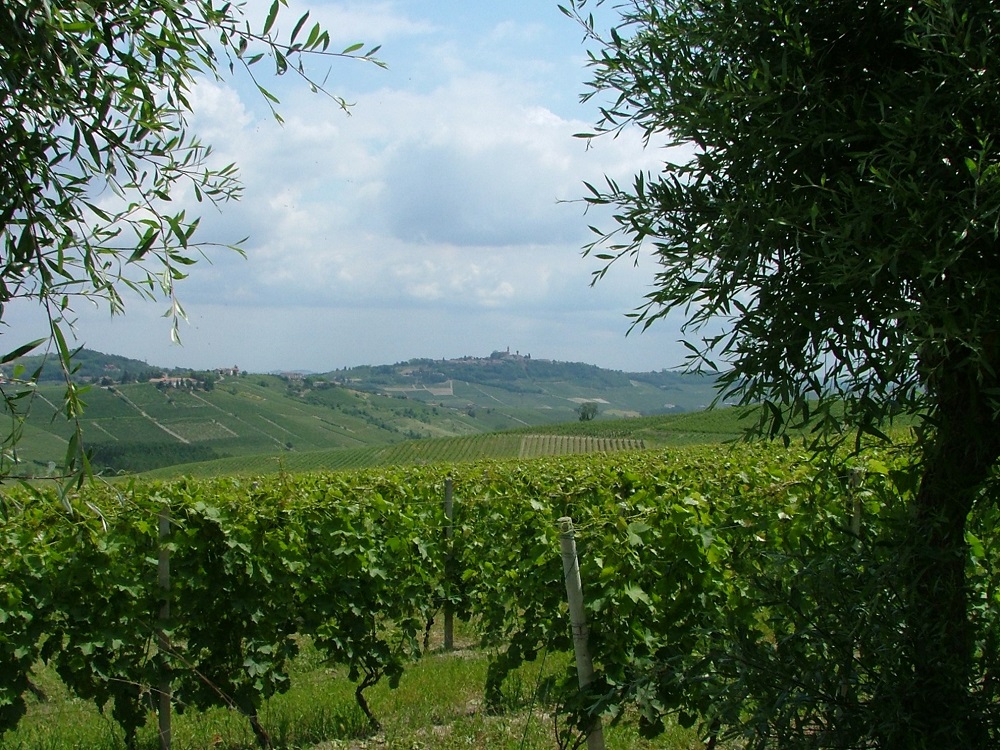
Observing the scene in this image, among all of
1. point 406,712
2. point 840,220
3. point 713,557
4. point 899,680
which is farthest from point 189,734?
point 840,220

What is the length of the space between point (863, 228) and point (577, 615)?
2668mm

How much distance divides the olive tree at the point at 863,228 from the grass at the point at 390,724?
2.30 m

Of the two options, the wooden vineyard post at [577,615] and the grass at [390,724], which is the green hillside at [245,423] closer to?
the grass at [390,724]

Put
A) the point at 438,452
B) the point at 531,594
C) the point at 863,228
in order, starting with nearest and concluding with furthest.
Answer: the point at 863,228
the point at 531,594
the point at 438,452

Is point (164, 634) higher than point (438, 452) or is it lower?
higher

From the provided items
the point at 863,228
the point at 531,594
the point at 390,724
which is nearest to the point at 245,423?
the point at 390,724

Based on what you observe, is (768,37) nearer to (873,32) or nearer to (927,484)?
(873,32)

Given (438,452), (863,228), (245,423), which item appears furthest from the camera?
(245,423)

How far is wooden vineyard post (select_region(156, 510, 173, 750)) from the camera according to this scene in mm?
5641

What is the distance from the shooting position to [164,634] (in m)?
5.80

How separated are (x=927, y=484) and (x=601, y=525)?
6.38ft

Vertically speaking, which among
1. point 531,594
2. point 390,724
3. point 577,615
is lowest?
point 390,724

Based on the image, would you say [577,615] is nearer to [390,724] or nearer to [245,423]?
[390,724]

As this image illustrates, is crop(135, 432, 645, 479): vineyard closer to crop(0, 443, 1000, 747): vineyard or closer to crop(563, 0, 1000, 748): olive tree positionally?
crop(0, 443, 1000, 747): vineyard
